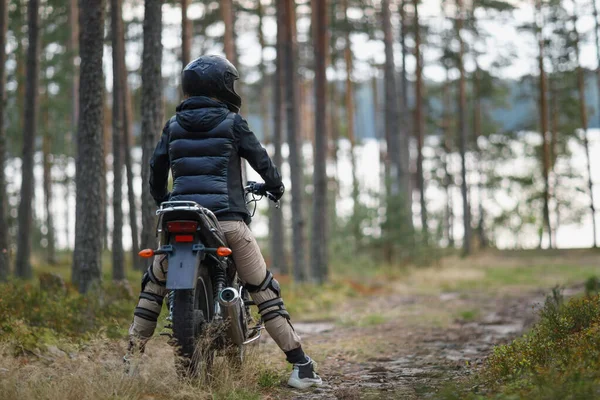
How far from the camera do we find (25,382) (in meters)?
5.38

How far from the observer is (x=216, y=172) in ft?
18.7

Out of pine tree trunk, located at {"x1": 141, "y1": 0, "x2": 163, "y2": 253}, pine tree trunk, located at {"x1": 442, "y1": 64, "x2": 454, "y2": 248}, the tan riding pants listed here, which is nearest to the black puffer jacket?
the tan riding pants

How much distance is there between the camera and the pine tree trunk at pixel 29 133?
15.9 metres

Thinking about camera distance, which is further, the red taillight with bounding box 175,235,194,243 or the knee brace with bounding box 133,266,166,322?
the knee brace with bounding box 133,266,166,322

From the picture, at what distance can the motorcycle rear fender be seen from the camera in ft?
17.2

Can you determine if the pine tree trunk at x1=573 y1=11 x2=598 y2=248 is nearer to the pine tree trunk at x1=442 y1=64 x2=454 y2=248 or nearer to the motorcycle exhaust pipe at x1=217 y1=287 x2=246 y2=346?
the pine tree trunk at x1=442 y1=64 x2=454 y2=248

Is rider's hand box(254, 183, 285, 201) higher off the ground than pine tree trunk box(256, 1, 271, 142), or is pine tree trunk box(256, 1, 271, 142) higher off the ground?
pine tree trunk box(256, 1, 271, 142)

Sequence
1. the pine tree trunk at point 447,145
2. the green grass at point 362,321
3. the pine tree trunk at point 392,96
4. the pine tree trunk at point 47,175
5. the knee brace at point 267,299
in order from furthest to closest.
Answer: the pine tree trunk at point 447,145
the pine tree trunk at point 47,175
the pine tree trunk at point 392,96
the green grass at point 362,321
the knee brace at point 267,299

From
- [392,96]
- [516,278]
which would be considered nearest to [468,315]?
[516,278]

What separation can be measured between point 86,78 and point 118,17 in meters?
7.60

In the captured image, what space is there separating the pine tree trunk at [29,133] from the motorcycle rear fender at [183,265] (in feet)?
37.3

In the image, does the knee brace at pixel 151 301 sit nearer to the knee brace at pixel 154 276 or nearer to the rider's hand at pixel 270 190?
the knee brace at pixel 154 276

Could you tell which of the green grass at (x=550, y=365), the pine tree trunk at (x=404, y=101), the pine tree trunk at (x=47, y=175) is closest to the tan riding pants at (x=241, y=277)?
the green grass at (x=550, y=365)

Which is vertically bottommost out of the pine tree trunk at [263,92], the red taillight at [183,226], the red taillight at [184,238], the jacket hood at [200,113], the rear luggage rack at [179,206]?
the red taillight at [184,238]
